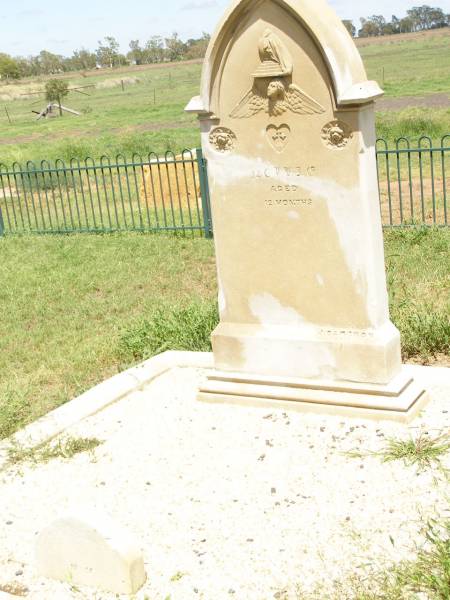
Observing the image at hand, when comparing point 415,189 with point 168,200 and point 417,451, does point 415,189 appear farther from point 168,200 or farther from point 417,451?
point 417,451

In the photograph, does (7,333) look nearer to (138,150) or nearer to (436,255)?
(436,255)

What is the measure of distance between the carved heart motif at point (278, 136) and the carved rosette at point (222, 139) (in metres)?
0.24

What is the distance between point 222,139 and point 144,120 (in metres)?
29.2

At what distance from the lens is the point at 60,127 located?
34812 mm

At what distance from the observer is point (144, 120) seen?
109 feet

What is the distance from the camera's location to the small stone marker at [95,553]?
3.27 meters

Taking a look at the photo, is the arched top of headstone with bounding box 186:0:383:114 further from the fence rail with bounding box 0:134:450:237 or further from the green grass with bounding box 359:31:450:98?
the green grass with bounding box 359:31:450:98

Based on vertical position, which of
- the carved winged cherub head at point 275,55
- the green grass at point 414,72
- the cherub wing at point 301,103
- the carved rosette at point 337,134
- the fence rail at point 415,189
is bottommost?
the fence rail at point 415,189

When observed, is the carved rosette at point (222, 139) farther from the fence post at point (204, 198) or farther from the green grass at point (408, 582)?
the fence post at point (204, 198)

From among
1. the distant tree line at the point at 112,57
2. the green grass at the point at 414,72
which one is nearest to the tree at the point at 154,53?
the distant tree line at the point at 112,57

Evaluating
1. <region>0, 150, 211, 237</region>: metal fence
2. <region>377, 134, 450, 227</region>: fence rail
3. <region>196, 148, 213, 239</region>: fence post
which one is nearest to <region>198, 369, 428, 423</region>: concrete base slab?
<region>377, 134, 450, 227</region>: fence rail

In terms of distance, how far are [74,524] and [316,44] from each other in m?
2.66

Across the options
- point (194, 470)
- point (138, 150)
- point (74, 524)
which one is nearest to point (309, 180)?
point (194, 470)

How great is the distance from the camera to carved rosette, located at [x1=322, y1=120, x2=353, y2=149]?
4434mm
